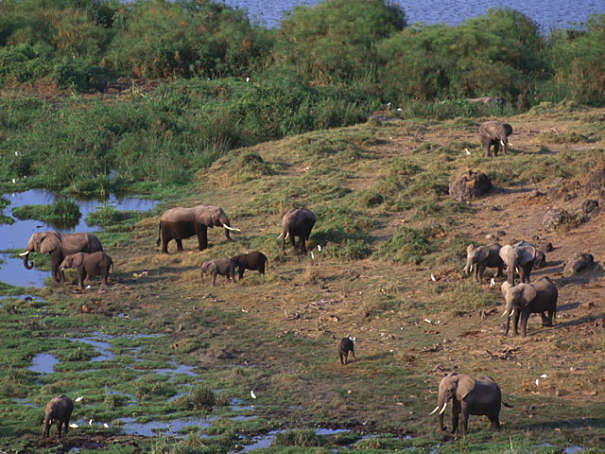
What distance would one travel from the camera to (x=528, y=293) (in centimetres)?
1222

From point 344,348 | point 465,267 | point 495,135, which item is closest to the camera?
point 344,348

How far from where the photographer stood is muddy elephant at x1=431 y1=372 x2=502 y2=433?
381 inches

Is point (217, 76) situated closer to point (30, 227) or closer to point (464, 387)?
point (30, 227)

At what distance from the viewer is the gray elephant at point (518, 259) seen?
1368 centimetres

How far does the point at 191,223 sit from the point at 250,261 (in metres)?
2.37

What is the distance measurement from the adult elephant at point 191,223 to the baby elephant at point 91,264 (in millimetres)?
Result: 1969

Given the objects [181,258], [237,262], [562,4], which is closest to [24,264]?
[181,258]

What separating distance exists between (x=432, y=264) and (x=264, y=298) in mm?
2818

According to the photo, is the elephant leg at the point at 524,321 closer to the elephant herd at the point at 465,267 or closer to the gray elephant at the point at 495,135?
the elephant herd at the point at 465,267

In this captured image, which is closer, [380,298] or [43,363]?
[43,363]

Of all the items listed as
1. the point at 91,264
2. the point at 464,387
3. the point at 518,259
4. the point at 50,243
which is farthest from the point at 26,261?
the point at 464,387

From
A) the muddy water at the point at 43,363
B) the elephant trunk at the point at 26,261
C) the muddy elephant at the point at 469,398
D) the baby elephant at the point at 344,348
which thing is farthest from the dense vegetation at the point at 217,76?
the muddy elephant at the point at 469,398

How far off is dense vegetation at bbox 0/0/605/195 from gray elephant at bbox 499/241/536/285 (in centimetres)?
1127

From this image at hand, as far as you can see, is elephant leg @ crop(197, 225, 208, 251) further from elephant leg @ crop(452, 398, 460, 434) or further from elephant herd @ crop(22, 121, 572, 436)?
elephant leg @ crop(452, 398, 460, 434)
